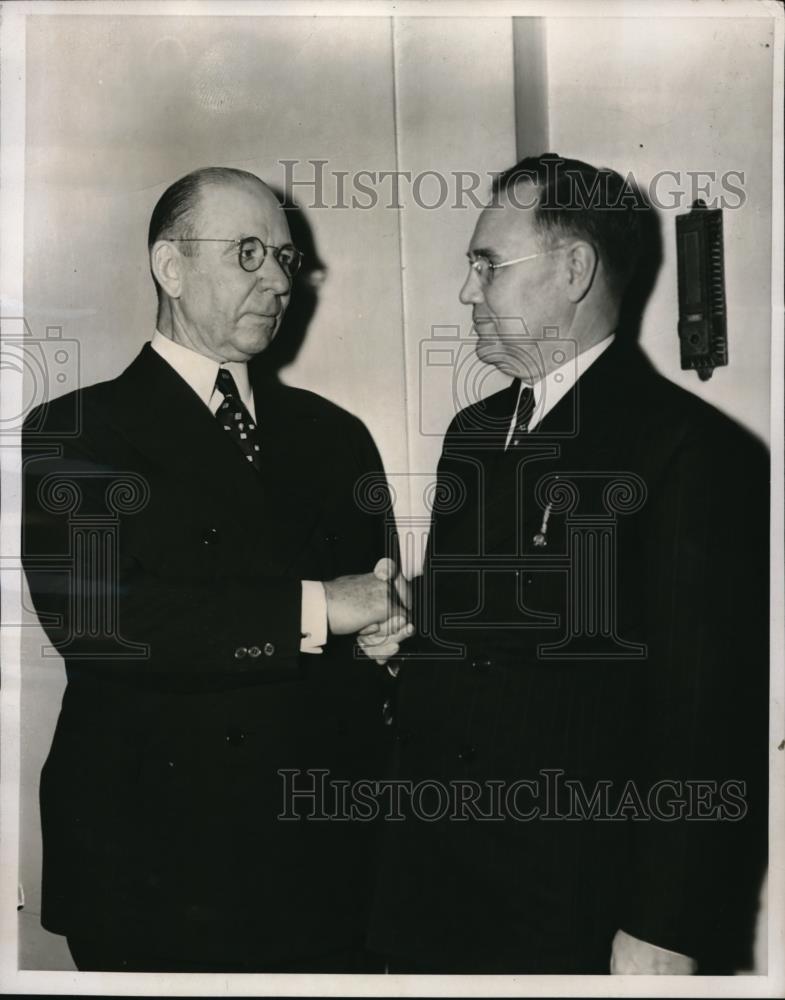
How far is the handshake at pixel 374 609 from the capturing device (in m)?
1.39

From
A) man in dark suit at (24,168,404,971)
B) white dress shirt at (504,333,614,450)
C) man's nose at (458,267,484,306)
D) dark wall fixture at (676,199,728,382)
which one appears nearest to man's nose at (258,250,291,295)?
man in dark suit at (24,168,404,971)

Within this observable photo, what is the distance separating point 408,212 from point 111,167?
43cm

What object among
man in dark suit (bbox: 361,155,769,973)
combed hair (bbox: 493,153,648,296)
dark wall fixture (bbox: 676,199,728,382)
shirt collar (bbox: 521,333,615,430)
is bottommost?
man in dark suit (bbox: 361,155,769,973)

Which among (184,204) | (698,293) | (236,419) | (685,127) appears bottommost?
(236,419)

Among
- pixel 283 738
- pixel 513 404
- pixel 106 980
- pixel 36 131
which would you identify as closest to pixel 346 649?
pixel 283 738

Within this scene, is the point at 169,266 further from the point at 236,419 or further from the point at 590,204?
the point at 590,204

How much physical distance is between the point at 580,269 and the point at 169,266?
0.58 metres

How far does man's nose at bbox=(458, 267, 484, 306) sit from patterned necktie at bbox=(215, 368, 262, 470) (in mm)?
346

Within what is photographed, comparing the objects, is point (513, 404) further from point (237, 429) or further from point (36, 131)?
point (36, 131)

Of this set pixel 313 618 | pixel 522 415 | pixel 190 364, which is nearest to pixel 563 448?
pixel 522 415

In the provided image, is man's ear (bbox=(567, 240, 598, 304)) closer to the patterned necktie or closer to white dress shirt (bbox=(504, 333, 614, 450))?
white dress shirt (bbox=(504, 333, 614, 450))

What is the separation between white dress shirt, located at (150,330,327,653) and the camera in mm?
1382

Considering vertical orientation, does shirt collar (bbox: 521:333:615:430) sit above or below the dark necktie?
above

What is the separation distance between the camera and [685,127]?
4.66 ft
